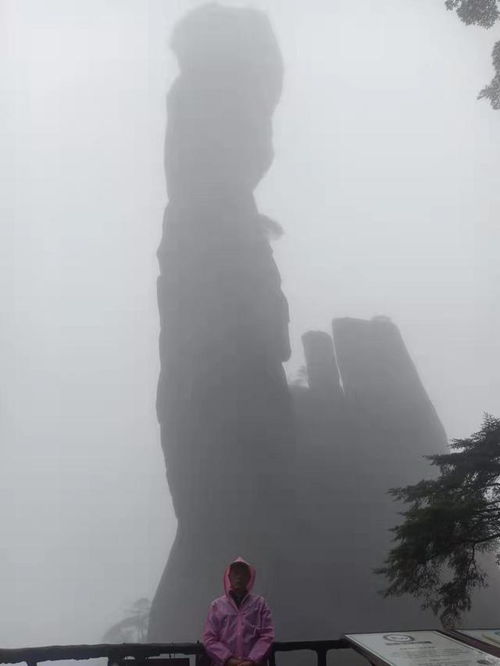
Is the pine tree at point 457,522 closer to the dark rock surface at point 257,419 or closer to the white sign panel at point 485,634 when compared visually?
the white sign panel at point 485,634

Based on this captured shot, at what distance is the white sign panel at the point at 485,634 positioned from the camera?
3832 millimetres

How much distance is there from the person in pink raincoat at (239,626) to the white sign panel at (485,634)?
1.56 m

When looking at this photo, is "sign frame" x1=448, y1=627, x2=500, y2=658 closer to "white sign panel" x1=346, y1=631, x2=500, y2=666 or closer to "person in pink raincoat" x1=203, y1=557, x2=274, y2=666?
"white sign panel" x1=346, y1=631, x2=500, y2=666

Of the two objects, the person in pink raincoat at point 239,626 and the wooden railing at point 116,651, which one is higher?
the person in pink raincoat at point 239,626

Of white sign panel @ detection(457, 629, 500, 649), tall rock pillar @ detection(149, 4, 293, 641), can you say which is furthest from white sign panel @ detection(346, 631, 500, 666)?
tall rock pillar @ detection(149, 4, 293, 641)

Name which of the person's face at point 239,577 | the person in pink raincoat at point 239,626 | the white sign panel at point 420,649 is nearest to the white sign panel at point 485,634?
the white sign panel at point 420,649

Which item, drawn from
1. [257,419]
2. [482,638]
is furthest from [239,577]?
[257,419]

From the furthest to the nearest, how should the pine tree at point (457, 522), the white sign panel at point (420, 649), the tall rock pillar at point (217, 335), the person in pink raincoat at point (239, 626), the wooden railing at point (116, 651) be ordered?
the tall rock pillar at point (217, 335), the pine tree at point (457, 522), the wooden railing at point (116, 651), the person in pink raincoat at point (239, 626), the white sign panel at point (420, 649)

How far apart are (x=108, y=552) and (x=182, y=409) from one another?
36712 mm

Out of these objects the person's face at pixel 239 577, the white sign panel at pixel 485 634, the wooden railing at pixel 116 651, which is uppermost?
the person's face at pixel 239 577

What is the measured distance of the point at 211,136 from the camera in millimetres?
34562

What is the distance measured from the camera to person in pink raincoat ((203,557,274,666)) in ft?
12.5

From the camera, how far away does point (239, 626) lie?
12.9 feet

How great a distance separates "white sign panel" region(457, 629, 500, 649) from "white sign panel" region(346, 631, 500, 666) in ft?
0.68
